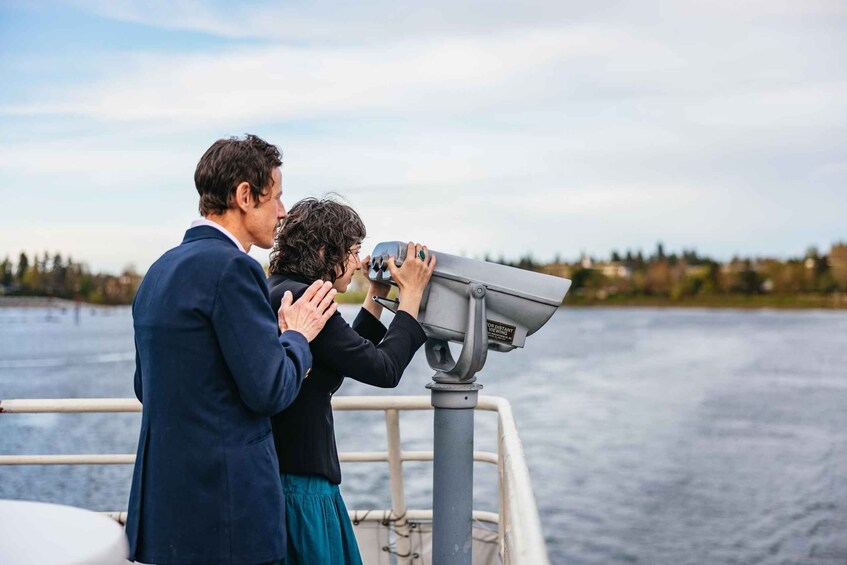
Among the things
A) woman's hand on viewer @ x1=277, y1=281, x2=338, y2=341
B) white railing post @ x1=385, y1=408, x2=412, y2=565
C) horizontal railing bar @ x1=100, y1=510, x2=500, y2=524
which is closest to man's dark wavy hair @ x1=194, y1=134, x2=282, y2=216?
woman's hand on viewer @ x1=277, y1=281, x2=338, y2=341

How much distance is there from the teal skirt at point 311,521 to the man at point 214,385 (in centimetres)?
20

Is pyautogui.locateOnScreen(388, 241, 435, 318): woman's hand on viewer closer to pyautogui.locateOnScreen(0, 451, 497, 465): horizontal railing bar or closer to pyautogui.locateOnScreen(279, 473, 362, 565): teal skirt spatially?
pyautogui.locateOnScreen(279, 473, 362, 565): teal skirt

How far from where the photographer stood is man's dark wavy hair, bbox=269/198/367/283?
2.20 m

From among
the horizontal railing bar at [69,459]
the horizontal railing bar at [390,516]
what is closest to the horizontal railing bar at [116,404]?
the horizontal railing bar at [69,459]

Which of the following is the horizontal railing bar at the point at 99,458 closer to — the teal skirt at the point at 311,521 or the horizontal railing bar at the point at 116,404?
the horizontal railing bar at the point at 116,404

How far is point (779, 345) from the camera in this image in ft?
278

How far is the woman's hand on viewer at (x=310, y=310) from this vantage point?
6.59 ft

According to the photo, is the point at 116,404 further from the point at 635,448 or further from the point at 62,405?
the point at 635,448

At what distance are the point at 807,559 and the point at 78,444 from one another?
86.5ft

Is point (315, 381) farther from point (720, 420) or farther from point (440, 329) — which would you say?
point (720, 420)

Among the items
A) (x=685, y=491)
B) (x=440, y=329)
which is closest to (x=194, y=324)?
(x=440, y=329)

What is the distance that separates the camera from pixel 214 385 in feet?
5.92

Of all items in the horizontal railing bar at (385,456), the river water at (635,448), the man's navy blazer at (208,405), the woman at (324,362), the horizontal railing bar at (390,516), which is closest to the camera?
the man's navy blazer at (208,405)

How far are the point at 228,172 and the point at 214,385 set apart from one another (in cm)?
42
